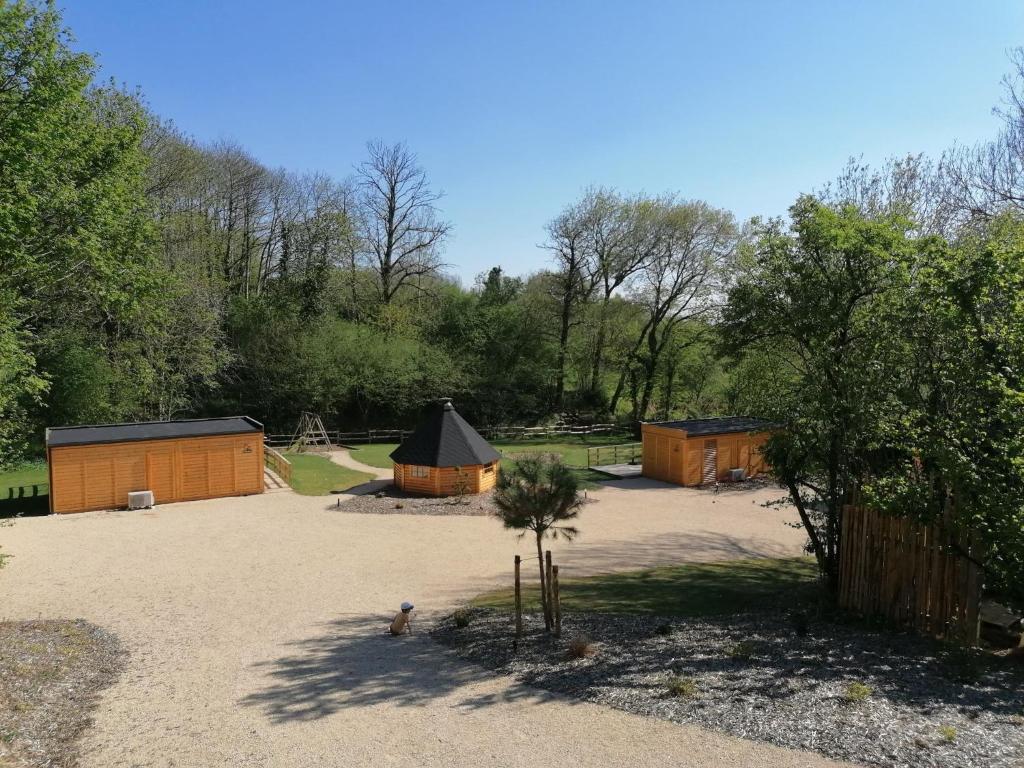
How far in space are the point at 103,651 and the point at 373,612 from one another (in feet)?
14.6

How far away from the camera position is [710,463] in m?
28.0

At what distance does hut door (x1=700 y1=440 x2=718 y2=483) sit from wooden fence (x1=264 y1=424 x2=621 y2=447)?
1713cm

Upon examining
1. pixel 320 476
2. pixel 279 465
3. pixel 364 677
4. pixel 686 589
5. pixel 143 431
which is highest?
pixel 143 431

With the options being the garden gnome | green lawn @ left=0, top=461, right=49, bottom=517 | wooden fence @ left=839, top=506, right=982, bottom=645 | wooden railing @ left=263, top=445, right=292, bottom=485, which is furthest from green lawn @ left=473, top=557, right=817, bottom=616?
green lawn @ left=0, top=461, right=49, bottom=517

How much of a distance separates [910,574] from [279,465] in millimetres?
22973

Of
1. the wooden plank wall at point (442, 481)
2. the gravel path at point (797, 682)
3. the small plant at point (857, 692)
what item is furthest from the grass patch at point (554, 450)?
the small plant at point (857, 692)

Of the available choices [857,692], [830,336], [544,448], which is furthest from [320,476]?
[857,692]

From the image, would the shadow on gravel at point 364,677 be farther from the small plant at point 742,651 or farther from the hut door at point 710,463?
the hut door at point 710,463

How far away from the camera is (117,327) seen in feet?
105

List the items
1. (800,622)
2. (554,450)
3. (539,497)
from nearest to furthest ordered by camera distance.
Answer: (800,622) → (539,497) → (554,450)

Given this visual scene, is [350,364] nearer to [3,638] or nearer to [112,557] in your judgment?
[112,557]

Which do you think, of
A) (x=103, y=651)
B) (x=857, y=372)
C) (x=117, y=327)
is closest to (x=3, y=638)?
(x=103, y=651)

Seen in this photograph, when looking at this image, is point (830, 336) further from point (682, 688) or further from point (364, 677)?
point (364, 677)

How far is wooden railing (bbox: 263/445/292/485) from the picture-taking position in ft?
87.9
